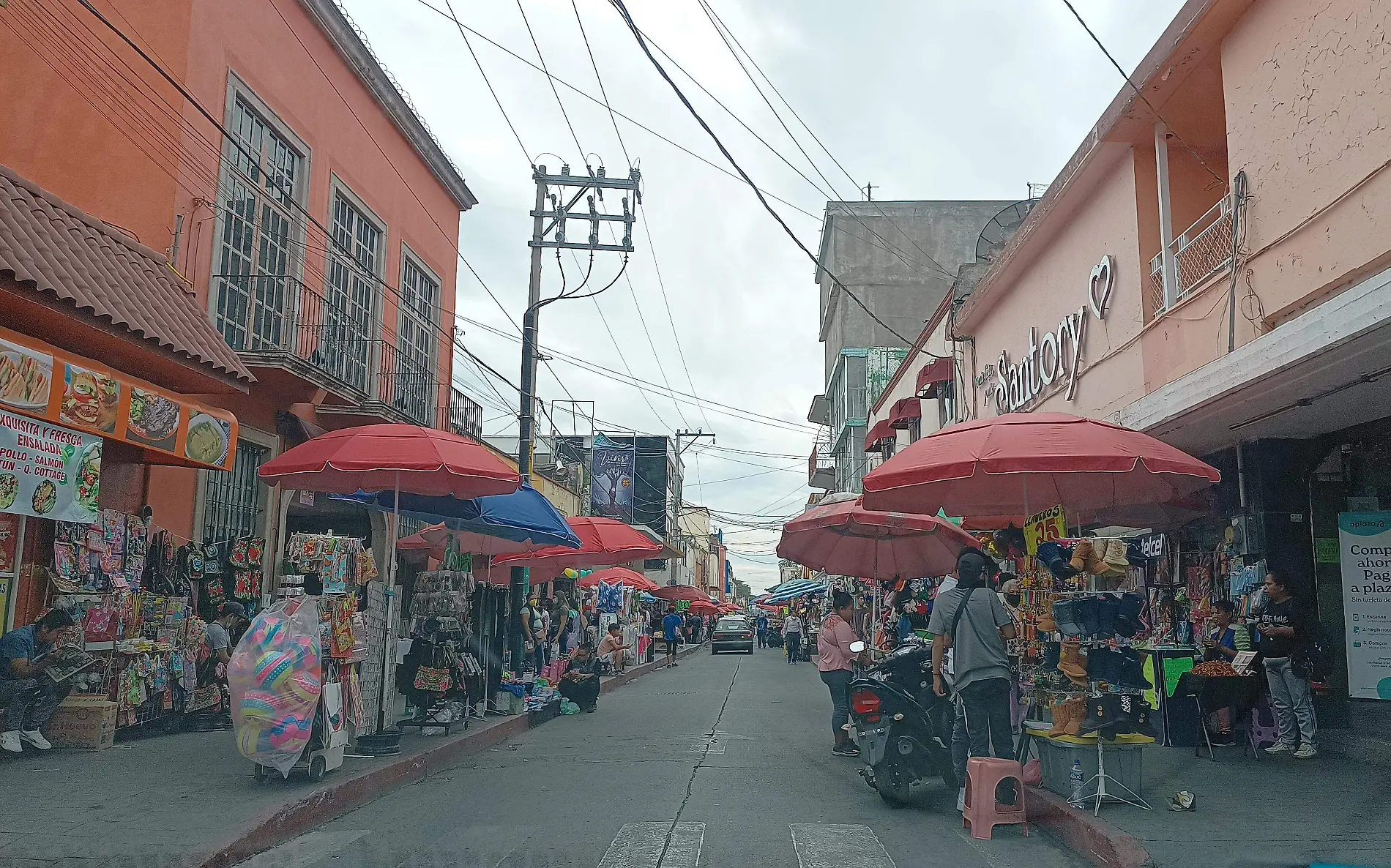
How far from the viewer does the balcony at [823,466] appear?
161 ft

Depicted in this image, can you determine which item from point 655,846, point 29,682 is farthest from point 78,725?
point 655,846

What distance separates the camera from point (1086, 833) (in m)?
6.33

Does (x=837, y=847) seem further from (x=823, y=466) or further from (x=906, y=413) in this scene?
(x=823, y=466)

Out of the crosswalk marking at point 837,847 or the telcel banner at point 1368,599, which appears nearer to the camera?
the crosswalk marking at point 837,847

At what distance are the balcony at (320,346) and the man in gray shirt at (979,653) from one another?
838 centimetres

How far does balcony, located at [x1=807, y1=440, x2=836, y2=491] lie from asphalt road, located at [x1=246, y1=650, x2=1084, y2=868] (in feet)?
122

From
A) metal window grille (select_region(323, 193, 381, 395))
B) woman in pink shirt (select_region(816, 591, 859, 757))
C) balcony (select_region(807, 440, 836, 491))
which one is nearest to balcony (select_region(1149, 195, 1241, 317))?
woman in pink shirt (select_region(816, 591, 859, 757))

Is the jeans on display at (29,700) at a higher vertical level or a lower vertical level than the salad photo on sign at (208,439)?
lower

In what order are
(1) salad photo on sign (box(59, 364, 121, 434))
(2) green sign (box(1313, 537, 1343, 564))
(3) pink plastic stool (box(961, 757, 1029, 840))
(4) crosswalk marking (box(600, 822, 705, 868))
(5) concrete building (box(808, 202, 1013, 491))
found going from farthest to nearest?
1. (5) concrete building (box(808, 202, 1013, 491))
2. (2) green sign (box(1313, 537, 1343, 564))
3. (1) salad photo on sign (box(59, 364, 121, 434))
4. (3) pink plastic stool (box(961, 757, 1029, 840))
5. (4) crosswalk marking (box(600, 822, 705, 868))

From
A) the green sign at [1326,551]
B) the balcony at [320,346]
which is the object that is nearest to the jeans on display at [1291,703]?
the green sign at [1326,551]

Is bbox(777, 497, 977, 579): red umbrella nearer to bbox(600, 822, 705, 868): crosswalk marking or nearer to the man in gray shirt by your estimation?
the man in gray shirt

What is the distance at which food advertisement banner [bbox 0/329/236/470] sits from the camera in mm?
8211

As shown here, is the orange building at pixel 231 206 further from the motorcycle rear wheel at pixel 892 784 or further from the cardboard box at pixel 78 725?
the motorcycle rear wheel at pixel 892 784

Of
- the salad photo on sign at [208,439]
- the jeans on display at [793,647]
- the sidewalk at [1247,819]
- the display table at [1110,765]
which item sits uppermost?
the salad photo on sign at [208,439]
